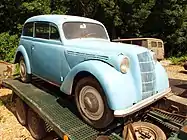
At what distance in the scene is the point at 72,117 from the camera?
427 centimetres

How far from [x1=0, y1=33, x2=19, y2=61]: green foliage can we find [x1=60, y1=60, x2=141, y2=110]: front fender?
12952 mm

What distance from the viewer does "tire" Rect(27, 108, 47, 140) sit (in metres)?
→ 5.16

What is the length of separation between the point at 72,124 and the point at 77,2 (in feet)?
48.7

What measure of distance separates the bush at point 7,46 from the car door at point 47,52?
1067 cm

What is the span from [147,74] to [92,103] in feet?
3.25

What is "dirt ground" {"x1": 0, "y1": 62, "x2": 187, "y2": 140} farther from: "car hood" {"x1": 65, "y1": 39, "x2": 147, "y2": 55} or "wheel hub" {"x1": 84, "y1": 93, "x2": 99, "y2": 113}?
"car hood" {"x1": 65, "y1": 39, "x2": 147, "y2": 55}

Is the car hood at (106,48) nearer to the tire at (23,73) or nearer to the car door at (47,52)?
the car door at (47,52)

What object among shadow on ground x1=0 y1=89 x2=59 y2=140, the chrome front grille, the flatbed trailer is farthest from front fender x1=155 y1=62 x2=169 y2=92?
shadow on ground x1=0 y1=89 x2=59 y2=140

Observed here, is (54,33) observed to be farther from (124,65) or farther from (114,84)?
(114,84)

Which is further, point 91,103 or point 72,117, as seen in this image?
point 72,117

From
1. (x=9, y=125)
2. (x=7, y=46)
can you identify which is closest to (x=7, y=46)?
(x=7, y=46)

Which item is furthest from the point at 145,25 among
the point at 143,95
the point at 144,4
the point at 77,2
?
the point at 143,95

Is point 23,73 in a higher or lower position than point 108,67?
lower

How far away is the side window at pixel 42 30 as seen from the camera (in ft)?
17.9
